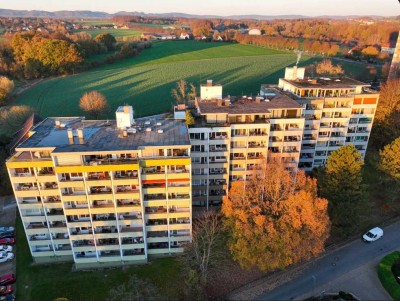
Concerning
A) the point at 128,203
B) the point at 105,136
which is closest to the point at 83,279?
the point at 128,203

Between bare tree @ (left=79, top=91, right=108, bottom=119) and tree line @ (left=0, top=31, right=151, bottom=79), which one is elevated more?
tree line @ (left=0, top=31, right=151, bottom=79)

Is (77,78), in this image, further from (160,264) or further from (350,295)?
(350,295)

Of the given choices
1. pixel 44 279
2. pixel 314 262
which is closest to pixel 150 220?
pixel 44 279

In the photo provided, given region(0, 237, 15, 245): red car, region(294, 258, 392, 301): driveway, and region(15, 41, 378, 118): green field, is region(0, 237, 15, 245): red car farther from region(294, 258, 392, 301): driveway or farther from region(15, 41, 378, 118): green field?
region(15, 41, 378, 118): green field

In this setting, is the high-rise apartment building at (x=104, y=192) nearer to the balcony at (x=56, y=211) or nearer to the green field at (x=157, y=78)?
the balcony at (x=56, y=211)

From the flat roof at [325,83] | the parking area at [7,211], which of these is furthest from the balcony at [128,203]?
the flat roof at [325,83]

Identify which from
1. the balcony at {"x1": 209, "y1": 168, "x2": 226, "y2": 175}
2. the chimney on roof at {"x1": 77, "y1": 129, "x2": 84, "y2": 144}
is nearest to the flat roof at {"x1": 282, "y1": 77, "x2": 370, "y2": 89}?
the balcony at {"x1": 209, "y1": 168, "x2": 226, "y2": 175}
